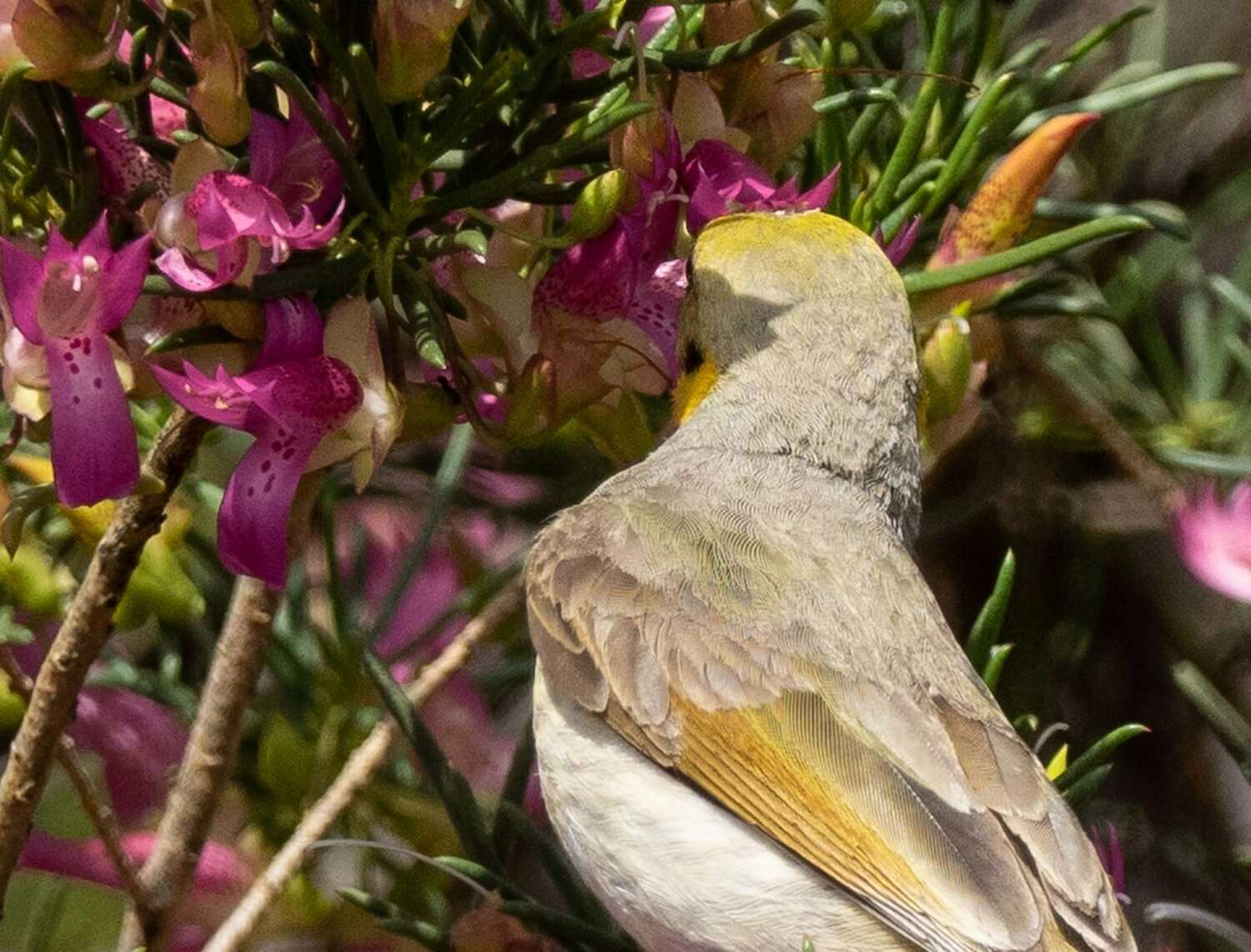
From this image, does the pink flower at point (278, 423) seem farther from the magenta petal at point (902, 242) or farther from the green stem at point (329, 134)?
the magenta petal at point (902, 242)

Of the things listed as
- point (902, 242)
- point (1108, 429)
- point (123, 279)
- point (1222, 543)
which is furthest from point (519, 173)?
point (1108, 429)

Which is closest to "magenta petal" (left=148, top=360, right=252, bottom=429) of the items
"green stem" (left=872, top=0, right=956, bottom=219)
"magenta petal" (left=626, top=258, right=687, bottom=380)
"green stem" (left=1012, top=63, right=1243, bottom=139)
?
"magenta petal" (left=626, top=258, right=687, bottom=380)

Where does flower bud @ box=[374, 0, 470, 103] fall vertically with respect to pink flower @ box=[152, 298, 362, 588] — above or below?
above

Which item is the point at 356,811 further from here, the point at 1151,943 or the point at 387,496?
the point at 1151,943

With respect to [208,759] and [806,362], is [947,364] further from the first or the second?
[208,759]

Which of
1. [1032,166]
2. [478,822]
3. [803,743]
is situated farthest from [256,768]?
[1032,166]

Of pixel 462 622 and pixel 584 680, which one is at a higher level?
pixel 584 680

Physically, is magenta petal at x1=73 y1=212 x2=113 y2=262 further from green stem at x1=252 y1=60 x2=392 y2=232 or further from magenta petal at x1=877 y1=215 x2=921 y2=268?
magenta petal at x1=877 y1=215 x2=921 y2=268
